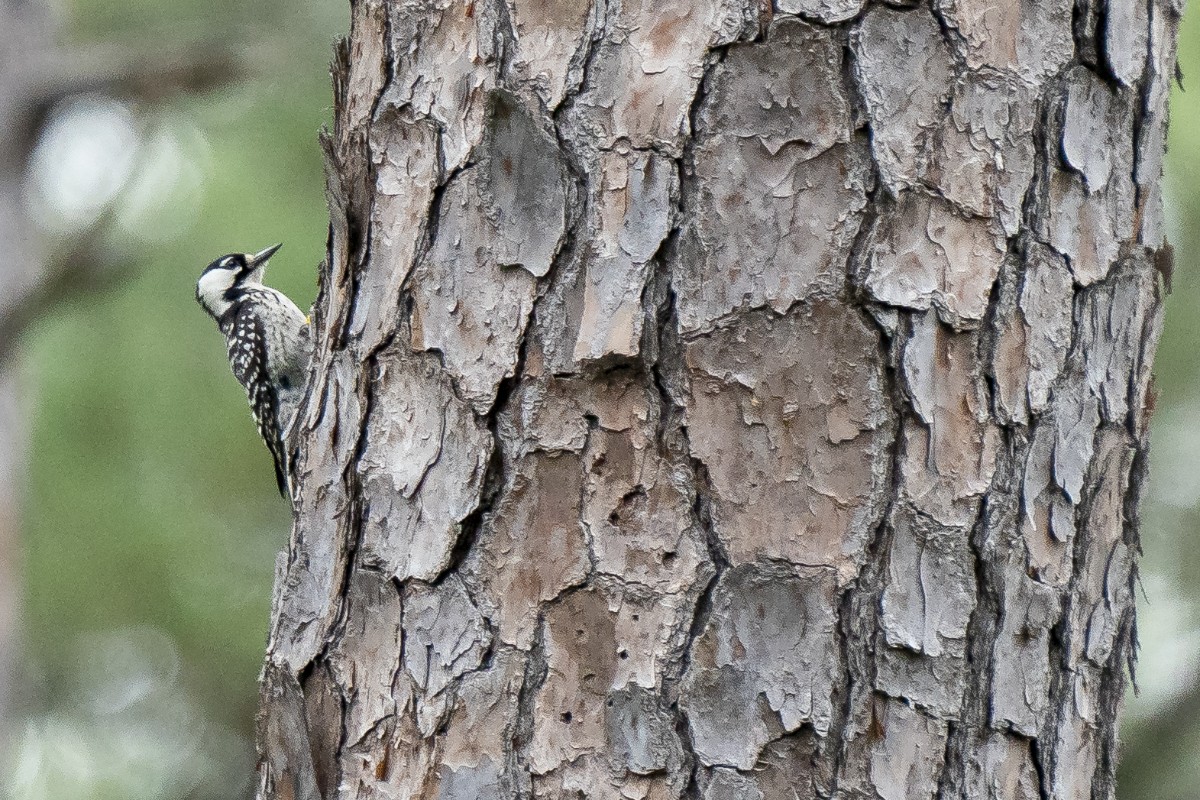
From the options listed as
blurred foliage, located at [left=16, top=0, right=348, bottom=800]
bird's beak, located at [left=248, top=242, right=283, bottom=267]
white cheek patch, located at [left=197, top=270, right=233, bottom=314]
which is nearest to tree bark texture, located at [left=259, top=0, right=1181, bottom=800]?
bird's beak, located at [left=248, top=242, right=283, bottom=267]

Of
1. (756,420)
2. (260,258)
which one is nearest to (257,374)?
(260,258)

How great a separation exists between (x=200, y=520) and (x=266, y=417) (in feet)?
3.21

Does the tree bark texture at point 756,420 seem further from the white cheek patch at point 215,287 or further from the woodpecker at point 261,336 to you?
the white cheek patch at point 215,287

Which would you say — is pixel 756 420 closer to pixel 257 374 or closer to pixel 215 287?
pixel 257 374

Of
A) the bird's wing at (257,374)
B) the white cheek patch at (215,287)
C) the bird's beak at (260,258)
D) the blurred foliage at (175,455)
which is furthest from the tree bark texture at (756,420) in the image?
the blurred foliage at (175,455)

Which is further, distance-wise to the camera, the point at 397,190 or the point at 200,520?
the point at 200,520

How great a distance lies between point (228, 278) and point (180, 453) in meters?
0.78

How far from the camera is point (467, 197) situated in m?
1.50

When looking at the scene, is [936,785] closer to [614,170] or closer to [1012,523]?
[1012,523]

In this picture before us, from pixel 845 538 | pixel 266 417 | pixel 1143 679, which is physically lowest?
pixel 845 538

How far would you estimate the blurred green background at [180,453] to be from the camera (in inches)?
173

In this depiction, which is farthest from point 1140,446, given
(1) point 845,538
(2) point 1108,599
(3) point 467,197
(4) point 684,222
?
(3) point 467,197

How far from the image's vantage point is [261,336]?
13.7 ft

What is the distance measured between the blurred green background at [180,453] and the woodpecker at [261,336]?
233mm
